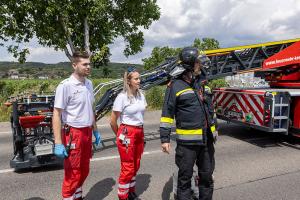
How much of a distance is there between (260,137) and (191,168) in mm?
5604

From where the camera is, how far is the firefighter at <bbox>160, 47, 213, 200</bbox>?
3400mm

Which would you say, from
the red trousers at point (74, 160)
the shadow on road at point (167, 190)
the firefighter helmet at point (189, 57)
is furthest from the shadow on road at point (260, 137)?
the red trousers at point (74, 160)

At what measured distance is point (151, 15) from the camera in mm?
18391

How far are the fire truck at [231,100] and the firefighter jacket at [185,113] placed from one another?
0.23 metres

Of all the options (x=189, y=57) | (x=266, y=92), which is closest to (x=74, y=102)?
(x=189, y=57)

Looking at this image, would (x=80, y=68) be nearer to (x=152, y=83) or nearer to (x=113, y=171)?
(x=113, y=171)

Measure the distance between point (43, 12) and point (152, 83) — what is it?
9.44 metres

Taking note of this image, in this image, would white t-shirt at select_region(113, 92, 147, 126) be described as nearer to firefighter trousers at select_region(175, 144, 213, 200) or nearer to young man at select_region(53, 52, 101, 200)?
young man at select_region(53, 52, 101, 200)

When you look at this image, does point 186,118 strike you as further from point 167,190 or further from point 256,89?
point 256,89

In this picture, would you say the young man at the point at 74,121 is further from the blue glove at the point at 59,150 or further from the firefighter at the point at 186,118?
the firefighter at the point at 186,118

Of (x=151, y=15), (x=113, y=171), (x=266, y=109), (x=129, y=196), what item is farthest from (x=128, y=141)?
(x=151, y=15)

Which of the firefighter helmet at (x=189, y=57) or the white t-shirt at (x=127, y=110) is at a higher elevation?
the firefighter helmet at (x=189, y=57)

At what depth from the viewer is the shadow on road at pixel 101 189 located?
14.6ft

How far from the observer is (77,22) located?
1664 centimetres
